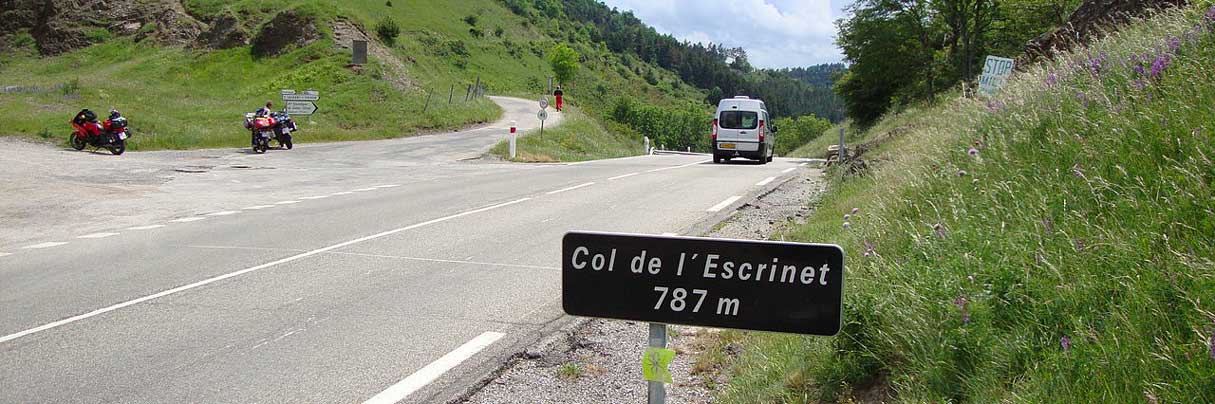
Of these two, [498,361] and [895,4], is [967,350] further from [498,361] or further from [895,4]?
[895,4]

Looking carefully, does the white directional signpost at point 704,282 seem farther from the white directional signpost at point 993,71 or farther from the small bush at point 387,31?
the small bush at point 387,31

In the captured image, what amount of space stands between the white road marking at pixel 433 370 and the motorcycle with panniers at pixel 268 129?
81.1ft

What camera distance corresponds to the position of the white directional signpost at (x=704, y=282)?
277 centimetres

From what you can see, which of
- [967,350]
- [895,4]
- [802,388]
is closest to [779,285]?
[967,350]

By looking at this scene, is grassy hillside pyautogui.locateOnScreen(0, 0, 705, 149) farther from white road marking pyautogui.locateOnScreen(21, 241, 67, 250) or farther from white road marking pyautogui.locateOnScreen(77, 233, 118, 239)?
white road marking pyautogui.locateOnScreen(21, 241, 67, 250)

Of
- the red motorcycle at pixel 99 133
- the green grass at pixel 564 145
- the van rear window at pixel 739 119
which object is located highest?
the van rear window at pixel 739 119

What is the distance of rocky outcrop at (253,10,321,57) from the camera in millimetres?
52656

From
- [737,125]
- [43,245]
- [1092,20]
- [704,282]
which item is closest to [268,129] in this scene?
[737,125]

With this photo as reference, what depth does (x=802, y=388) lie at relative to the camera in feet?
14.2

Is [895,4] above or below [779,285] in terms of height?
above

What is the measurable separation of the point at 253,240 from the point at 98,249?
5.48ft

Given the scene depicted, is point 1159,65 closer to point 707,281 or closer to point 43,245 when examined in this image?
point 707,281

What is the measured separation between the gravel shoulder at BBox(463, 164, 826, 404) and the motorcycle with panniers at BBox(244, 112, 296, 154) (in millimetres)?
24616

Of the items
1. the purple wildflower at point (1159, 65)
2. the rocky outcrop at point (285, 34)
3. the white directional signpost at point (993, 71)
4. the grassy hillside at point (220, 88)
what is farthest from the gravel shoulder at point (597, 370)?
the rocky outcrop at point (285, 34)
